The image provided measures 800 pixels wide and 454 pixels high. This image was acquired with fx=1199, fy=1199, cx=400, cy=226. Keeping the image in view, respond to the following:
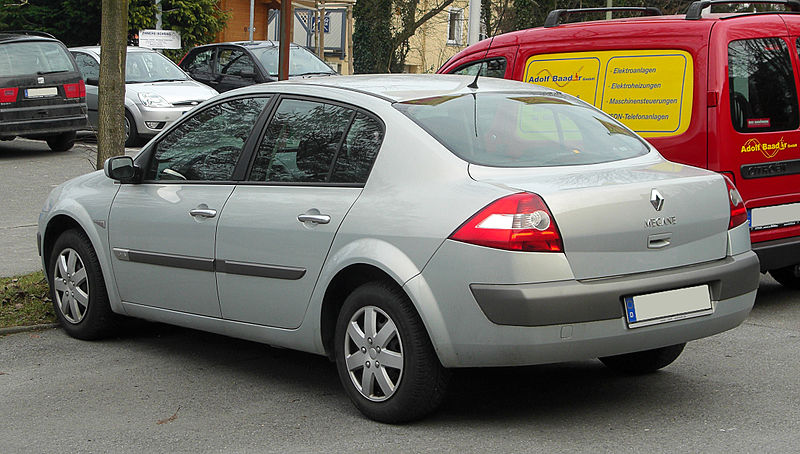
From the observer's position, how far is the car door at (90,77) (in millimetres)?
20594

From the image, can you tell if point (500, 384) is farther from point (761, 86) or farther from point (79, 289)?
point (761, 86)

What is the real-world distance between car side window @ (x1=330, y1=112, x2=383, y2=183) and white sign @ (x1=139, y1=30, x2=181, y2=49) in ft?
72.9

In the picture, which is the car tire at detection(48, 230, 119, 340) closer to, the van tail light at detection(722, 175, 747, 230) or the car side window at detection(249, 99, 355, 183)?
the car side window at detection(249, 99, 355, 183)

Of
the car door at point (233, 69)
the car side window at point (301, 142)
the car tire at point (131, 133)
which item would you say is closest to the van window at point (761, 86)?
the car side window at point (301, 142)

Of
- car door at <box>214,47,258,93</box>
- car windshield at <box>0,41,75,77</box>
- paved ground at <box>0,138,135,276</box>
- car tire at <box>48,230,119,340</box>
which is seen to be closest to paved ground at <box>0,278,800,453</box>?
car tire at <box>48,230,119,340</box>

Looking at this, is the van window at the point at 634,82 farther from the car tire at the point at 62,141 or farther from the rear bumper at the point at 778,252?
the car tire at the point at 62,141

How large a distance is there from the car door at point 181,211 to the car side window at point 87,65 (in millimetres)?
14713

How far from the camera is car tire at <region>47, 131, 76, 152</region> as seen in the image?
62.9ft

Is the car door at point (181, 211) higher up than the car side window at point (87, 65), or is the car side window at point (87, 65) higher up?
the car side window at point (87, 65)

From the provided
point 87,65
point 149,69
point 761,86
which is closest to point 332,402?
point 761,86

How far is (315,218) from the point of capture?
5.48m

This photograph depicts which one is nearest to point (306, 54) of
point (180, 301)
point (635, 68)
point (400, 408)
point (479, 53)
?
point (479, 53)

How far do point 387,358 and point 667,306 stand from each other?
3.96 ft

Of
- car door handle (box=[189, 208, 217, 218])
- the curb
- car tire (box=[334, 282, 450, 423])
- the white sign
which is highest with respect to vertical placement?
the white sign
